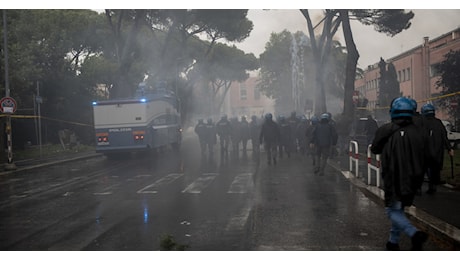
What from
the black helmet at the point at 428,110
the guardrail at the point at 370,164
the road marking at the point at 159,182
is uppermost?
the black helmet at the point at 428,110

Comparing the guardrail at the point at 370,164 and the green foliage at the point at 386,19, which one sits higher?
the green foliage at the point at 386,19

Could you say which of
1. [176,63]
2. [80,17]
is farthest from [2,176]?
[176,63]

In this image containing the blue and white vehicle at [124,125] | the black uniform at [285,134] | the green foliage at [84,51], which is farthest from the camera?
the green foliage at [84,51]

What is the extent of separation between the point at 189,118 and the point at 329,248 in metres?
43.6

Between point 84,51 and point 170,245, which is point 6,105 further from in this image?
point 84,51

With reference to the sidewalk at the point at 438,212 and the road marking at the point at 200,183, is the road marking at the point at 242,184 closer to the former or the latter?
the road marking at the point at 200,183

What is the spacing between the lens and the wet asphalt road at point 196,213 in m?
5.41

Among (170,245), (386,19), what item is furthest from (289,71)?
(170,245)

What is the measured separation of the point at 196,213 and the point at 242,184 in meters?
3.38

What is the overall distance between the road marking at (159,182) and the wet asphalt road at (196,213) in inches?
1.0

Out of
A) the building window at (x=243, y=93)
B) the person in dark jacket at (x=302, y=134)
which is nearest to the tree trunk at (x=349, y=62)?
the person in dark jacket at (x=302, y=134)

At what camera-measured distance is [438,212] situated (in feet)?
21.4

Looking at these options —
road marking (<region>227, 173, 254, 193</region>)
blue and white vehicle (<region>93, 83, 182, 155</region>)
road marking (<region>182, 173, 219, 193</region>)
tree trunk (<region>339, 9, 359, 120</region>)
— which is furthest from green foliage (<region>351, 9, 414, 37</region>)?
blue and white vehicle (<region>93, 83, 182, 155</region>)

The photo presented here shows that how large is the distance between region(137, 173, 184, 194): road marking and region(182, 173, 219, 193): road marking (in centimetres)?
67
